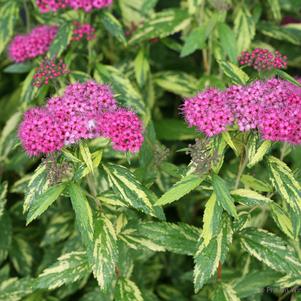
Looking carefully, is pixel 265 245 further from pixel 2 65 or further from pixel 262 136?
pixel 2 65

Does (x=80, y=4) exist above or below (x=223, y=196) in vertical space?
above

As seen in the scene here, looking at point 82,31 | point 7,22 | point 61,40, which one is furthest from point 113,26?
point 7,22

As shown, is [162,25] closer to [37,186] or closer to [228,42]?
[228,42]

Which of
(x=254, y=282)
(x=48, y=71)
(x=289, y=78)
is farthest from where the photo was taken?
(x=48, y=71)

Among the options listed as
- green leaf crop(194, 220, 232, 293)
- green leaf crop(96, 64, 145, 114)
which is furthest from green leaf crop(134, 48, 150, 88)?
green leaf crop(194, 220, 232, 293)

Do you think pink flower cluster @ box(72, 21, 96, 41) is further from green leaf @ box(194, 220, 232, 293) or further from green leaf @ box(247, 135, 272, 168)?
green leaf @ box(194, 220, 232, 293)

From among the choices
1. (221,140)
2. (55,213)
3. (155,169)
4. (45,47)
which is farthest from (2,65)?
(221,140)

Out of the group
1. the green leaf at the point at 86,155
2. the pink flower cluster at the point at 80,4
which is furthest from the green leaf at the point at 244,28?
the green leaf at the point at 86,155

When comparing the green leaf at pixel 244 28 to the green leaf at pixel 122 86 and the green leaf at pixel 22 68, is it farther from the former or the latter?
the green leaf at pixel 22 68
